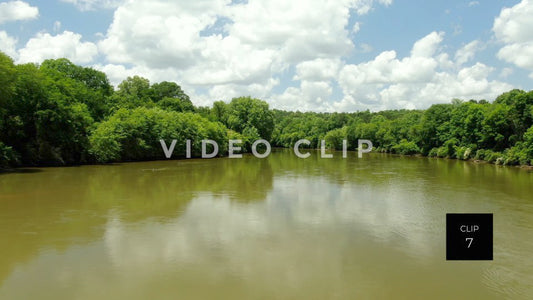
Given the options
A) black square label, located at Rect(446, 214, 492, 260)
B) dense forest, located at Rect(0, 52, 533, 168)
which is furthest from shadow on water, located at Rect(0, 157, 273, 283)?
black square label, located at Rect(446, 214, 492, 260)

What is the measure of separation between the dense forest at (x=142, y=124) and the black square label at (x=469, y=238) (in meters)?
31.9

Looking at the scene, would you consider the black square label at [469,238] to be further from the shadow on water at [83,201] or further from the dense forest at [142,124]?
the dense forest at [142,124]

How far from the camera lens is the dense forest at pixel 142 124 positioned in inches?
1258

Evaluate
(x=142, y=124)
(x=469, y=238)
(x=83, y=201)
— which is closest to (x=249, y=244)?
(x=469, y=238)

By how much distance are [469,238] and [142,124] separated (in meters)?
39.6

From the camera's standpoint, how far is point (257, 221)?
13.8 meters

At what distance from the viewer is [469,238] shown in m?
9.02

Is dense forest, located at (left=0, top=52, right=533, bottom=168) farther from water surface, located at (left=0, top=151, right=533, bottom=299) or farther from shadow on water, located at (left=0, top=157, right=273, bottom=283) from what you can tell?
→ water surface, located at (left=0, top=151, right=533, bottom=299)

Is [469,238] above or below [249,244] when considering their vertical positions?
above

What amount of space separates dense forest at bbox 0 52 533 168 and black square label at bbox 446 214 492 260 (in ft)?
105

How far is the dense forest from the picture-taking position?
105 feet

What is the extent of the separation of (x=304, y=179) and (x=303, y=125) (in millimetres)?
83045

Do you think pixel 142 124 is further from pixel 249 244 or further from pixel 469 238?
pixel 469 238

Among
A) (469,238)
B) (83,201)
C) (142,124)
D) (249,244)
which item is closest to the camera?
(469,238)
